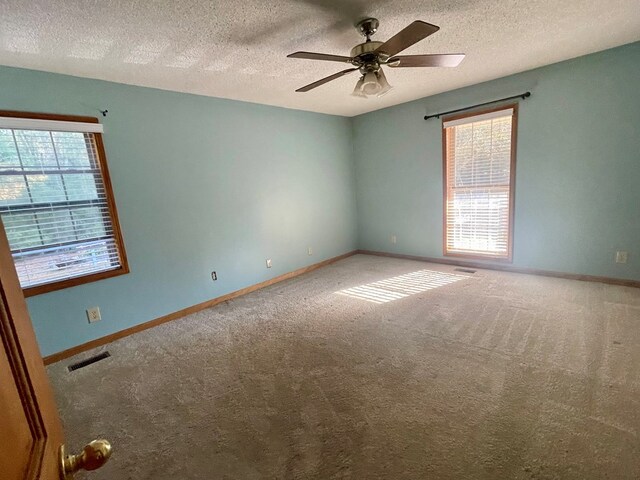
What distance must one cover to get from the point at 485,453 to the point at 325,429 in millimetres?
783

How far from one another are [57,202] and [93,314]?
102cm

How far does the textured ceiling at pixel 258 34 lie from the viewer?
1.77 meters

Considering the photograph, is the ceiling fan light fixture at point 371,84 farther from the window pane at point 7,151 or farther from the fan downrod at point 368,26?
the window pane at point 7,151

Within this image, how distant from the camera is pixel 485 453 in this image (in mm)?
1423

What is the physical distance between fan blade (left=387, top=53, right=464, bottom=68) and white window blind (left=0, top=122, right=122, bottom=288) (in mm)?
2562

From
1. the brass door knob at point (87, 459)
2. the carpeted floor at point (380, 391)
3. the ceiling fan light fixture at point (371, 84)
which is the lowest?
the carpeted floor at point (380, 391)

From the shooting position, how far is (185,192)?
127 inches

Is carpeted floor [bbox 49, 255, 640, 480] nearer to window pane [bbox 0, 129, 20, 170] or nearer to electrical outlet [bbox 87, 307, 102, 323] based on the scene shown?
electrical outlet [bbox 87, 307, 102, 323]

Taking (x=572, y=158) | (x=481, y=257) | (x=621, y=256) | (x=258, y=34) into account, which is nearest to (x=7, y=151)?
(x=258, y=34)

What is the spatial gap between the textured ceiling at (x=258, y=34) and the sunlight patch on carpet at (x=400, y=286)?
234cm

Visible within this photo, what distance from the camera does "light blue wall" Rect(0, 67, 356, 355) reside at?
2566 millimetres

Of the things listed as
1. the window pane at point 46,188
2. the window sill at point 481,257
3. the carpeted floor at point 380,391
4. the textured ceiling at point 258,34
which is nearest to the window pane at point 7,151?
the window pane at point 46,188

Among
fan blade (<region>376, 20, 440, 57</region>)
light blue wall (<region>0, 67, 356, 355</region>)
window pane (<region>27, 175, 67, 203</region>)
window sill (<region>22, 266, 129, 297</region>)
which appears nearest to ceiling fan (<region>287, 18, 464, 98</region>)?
fan blade (<region>376, 20, 440, 57</region>)

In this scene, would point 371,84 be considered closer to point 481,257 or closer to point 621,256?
point 481,257
